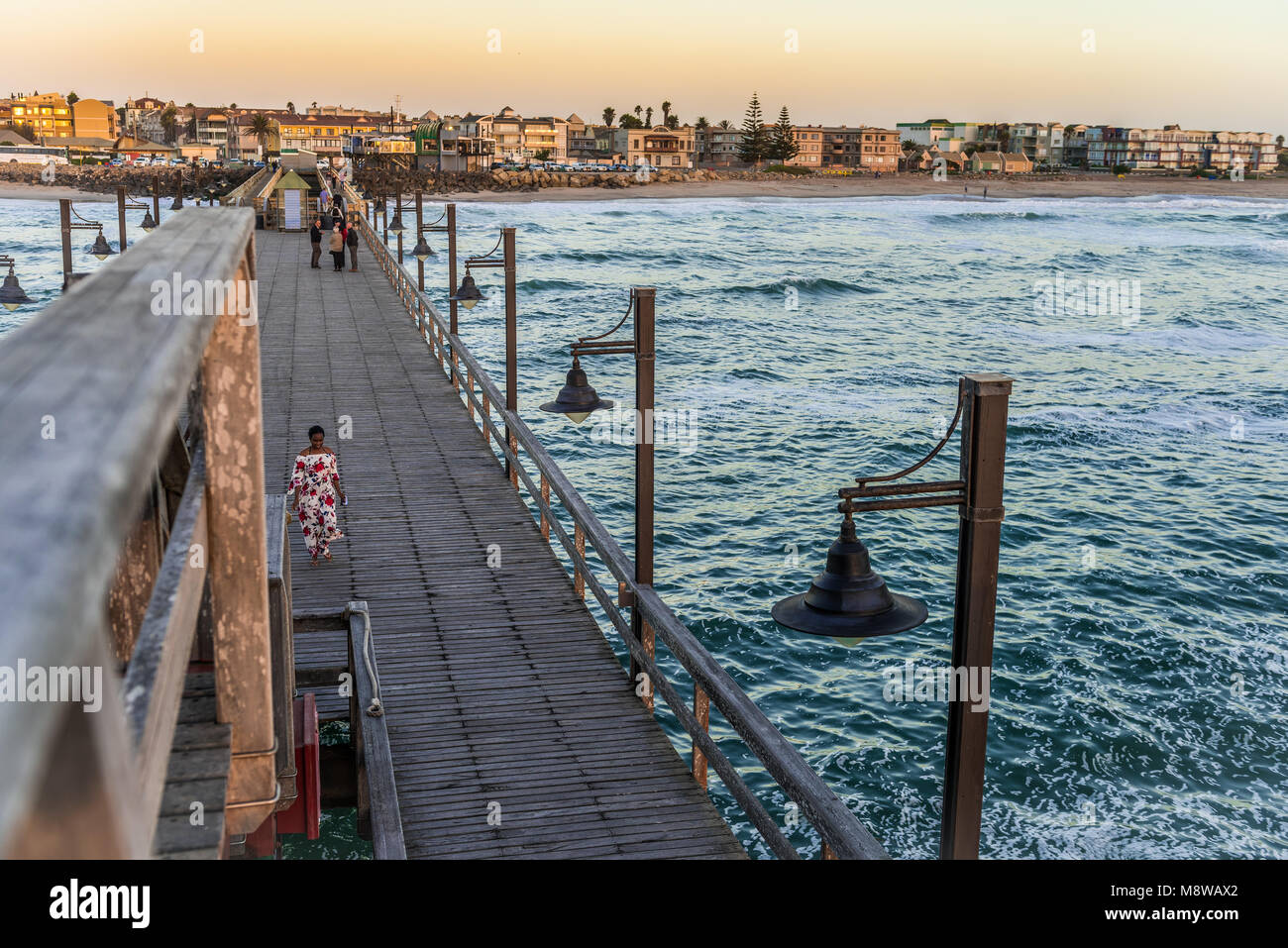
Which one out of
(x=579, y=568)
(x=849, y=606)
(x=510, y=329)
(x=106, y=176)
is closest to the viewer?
(x=849, y=606)

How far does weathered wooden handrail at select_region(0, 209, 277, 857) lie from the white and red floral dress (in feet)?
30.9

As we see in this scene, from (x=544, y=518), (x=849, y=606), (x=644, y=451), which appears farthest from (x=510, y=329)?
(x=849, y=606)

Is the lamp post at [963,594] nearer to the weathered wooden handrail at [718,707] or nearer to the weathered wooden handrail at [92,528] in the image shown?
the weathered wooden handrail at [718,707]

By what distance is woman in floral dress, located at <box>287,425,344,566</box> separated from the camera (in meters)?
12.1

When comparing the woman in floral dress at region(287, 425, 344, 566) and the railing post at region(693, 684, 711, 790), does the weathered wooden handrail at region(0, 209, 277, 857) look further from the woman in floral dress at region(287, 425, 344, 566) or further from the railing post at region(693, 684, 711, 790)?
the woman in floral dress at region(287, 425, 344, 566)

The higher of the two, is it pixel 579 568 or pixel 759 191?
pixel 759 191

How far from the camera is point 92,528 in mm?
845

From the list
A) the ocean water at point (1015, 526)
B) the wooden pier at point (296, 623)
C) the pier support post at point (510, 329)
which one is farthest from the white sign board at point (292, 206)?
the pier support post at point (510, 329)

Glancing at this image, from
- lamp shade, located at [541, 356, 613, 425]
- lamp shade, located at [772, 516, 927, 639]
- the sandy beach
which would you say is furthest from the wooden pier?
the sandy beach

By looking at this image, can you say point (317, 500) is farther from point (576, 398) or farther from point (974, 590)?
point (974, 590)

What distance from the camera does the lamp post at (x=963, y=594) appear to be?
16.9 ft

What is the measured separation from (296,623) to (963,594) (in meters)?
5.57

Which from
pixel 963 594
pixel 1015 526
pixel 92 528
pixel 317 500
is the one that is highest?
pixel 92 528
